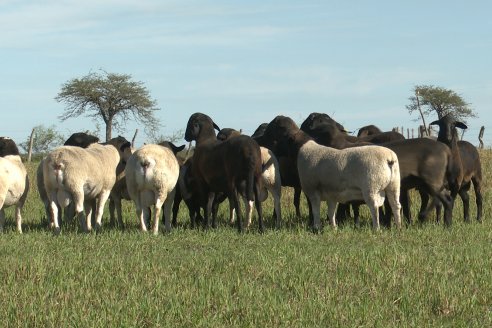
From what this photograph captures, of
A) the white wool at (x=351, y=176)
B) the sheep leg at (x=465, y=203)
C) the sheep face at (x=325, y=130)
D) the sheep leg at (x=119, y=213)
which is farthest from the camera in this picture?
the sheep leg at (x=119, y=213)

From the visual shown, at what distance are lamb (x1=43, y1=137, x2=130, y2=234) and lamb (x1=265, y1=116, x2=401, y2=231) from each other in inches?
125

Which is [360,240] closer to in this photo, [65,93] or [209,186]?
[209,186]

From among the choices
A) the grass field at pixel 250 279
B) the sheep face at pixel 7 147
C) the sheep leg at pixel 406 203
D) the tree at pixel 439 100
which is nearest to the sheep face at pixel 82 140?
the sheep face at pixel 7 147

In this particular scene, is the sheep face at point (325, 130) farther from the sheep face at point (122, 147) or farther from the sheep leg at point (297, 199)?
the sheep face at point (122, 147)

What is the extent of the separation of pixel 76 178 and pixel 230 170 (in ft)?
7.81

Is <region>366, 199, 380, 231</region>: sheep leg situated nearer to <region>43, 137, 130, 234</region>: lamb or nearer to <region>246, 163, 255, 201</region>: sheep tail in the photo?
<region>246, 163, 255, 201</region>: sheep tail

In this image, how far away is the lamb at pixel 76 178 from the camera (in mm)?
12336

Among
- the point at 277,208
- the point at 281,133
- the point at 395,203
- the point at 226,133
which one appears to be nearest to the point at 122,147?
the point at 226,133

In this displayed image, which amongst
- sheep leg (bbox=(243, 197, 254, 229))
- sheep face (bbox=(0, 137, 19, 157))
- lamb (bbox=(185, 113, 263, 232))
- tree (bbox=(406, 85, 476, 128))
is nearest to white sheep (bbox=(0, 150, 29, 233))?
sheep face (bbox=(0, 137, 19, 157))

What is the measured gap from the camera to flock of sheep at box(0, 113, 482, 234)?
12148 millimetres

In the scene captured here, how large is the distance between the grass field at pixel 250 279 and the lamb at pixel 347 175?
60 centimetres

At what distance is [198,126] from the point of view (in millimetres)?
14367

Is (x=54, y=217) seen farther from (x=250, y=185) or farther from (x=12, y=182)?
(x=250, y=185)

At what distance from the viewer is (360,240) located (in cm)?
1107
